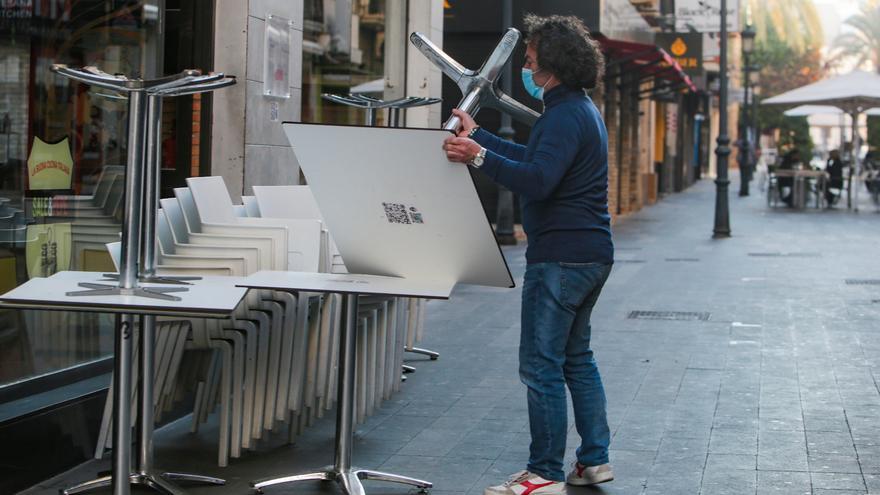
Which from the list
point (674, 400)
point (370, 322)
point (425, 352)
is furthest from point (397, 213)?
point (425, 352)

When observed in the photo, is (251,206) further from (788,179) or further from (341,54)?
(788,179)

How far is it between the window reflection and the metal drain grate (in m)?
3.12

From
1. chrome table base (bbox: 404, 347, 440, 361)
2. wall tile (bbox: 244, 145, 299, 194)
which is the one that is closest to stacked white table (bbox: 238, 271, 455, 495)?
wall tile (bbox: 244, 145, 299, 194)

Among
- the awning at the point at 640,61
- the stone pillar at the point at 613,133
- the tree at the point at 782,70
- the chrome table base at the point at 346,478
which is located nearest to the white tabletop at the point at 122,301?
the chrome table base at the point at 346,478

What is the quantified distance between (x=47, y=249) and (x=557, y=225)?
2.74 meters

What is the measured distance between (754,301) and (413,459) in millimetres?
7227

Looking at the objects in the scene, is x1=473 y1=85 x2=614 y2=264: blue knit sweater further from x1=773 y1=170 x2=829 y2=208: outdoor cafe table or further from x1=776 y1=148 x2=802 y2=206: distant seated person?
x1=776 y1=148 x2=802 y2=206: distant seated person

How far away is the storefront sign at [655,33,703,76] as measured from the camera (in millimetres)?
29219

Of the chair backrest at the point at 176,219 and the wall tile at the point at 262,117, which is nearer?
the chair backrest at the point at 176,219

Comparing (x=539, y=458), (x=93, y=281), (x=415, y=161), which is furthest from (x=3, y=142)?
(x=539, y=458)

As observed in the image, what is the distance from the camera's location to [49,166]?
262 inches

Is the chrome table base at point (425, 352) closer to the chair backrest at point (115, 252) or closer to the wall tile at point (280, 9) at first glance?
the wall tile at point (280, 9)

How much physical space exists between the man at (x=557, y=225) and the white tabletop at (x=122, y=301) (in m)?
1.23

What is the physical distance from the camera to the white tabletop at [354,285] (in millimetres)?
5008
